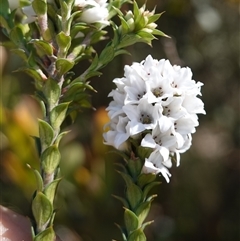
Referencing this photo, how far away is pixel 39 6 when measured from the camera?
63 centimetres

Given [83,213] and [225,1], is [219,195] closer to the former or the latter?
[83,213]

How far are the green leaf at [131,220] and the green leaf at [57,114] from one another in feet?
0.45

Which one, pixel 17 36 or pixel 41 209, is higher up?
pixel 17 36

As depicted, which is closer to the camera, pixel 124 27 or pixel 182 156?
pixel 124 27

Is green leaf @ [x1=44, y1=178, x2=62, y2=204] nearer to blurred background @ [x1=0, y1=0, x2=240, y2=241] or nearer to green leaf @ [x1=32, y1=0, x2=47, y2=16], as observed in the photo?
green leaf @ [x1=32, y1=0, x2=47, y2=16]

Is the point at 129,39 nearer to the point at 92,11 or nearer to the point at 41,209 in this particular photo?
the point at 92,11

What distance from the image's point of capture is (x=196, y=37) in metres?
1.44

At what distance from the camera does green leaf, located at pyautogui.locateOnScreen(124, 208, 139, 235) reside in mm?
644

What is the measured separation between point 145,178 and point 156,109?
9 cm

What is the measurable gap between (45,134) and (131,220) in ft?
0.50

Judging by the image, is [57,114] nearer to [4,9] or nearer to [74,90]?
[74,90]

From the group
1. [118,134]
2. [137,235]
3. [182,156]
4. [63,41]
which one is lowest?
[182,156]

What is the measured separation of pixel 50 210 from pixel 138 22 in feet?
0.85

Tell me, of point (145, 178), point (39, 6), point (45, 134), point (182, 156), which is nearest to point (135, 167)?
point (145, 178)
